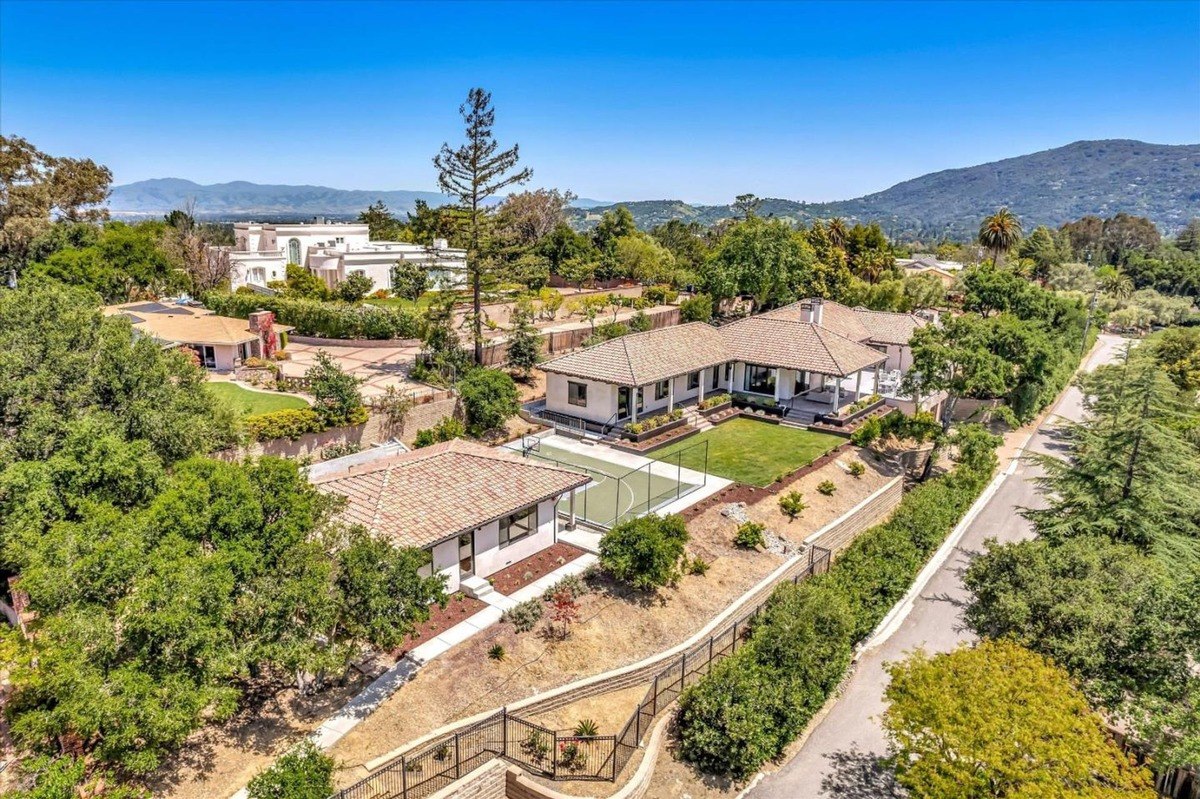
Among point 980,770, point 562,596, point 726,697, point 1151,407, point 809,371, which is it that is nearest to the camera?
point 980,770

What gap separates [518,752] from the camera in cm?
1560

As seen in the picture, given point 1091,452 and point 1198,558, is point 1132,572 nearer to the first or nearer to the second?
point 1198,558

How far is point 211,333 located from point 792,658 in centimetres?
3398

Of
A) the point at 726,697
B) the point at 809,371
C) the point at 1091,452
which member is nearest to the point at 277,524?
the point at 726,697

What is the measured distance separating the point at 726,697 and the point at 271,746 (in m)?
9.98

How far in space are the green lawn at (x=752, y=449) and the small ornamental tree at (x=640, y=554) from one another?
29.5 ft

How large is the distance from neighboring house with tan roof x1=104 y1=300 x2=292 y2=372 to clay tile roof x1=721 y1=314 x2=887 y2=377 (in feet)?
87.8

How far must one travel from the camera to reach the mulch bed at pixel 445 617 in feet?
60.3

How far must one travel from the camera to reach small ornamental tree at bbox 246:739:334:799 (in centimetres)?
1195

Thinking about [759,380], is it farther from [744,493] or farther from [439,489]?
[439,489]

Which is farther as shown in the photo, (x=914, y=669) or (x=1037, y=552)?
(x=1037, y=552)

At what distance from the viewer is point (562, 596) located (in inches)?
795

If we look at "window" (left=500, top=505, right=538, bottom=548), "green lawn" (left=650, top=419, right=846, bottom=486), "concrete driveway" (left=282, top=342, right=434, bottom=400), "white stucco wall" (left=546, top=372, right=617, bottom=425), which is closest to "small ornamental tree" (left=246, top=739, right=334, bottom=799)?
"window" (left=500, top=505, right=538, bottom=548)

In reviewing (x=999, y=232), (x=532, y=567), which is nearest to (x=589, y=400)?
(x=532, y=567)
